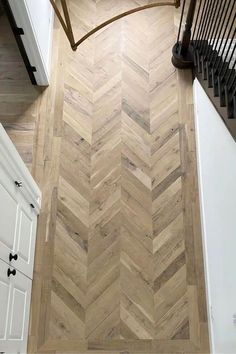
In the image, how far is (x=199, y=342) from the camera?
8.95 ft

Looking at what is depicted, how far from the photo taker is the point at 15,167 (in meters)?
2.38

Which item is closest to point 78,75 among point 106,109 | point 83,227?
point 106,109

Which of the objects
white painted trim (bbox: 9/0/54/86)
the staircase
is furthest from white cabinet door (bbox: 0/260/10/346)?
white painted trim (bbox: 9/0/54/86)

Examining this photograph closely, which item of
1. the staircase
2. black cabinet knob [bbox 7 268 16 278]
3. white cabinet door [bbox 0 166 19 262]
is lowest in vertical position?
black cabinet knob [bbox 7 268 16 278]

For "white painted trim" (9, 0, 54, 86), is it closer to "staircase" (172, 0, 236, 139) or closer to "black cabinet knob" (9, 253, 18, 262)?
"staircase" (172, 0, 236, 139)

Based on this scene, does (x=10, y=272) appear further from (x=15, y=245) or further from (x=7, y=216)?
(x=7, y=216)

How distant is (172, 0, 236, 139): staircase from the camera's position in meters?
2.36

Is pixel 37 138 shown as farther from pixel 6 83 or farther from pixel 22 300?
pixel 22 300

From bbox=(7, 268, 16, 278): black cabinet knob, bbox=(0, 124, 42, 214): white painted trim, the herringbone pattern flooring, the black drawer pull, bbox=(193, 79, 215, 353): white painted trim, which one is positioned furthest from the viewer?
the herringbone pattern flooring

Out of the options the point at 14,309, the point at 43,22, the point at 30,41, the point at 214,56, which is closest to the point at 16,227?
the point at 14,309

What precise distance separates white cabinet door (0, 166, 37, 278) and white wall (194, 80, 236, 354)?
1319mm

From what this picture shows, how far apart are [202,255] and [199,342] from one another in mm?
626

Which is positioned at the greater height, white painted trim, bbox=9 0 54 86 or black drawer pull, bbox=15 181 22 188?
white painted trim, bbox=9 0 54 86

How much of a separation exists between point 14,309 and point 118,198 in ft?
3.93
